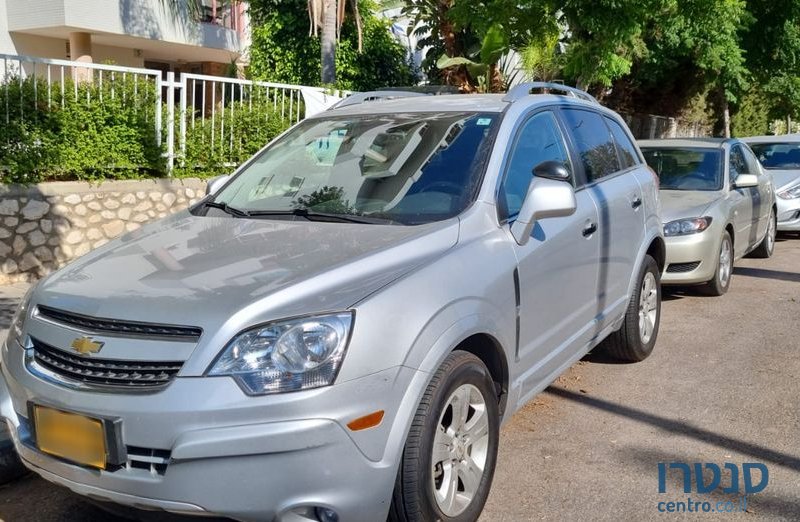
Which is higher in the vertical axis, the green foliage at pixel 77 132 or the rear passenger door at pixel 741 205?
the green foliage at pixel 77 132

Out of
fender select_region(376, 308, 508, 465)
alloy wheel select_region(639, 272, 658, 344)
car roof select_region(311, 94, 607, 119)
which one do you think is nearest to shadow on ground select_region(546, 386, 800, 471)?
alloy wheel select_region(639, 272, 658, 344)

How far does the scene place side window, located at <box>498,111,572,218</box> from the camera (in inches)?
157

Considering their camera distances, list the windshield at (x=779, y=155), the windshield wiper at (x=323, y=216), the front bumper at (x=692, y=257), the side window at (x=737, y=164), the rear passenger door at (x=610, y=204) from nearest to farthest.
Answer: the windshield wiper at (x=323, y=216) → the rear passenger door at (x=610, y=204) → the front bumper at (x=692, y=257) → the side window at (x=737, y=164) → the windshield at (x=779, y=155)

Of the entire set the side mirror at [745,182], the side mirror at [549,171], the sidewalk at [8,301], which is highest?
the side mirror at [549,171]

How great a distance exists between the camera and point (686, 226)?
25.3 ft

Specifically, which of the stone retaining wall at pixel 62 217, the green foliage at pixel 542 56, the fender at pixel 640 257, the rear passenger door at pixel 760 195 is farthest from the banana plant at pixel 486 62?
the fender at pixel 640 257

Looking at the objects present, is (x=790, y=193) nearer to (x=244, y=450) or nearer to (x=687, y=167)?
(x=687, y=167)

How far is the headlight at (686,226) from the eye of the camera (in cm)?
769

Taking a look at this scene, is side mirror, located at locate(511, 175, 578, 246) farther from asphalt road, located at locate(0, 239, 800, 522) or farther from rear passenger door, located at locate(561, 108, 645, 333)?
asphalt road, located at locate(0, 239, 800, 522)

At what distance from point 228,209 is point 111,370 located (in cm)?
151

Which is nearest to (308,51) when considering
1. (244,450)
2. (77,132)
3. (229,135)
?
(229,135)

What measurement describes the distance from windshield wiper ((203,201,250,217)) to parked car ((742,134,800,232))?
10244 mm

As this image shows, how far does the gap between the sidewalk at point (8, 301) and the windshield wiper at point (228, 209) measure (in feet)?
8.00

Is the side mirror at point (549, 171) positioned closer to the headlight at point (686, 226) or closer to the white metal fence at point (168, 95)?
the headlight at point (686, 226)
